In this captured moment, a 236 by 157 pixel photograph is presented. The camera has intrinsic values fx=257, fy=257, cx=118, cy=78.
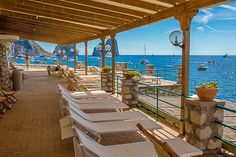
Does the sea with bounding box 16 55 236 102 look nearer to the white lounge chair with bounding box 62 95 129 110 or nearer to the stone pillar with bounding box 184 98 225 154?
the white lounge chair with bounding box 62 95 129 110

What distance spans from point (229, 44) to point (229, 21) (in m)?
5.65

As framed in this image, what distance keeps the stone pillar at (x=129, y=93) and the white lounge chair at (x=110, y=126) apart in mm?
3195

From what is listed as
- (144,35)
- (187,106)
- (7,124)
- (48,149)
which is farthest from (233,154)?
(144,35)

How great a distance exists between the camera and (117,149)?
3250 millimetres

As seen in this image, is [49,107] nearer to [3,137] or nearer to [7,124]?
[7,124]

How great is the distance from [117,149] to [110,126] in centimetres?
93

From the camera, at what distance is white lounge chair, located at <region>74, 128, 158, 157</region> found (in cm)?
288

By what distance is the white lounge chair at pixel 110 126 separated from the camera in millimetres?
3896

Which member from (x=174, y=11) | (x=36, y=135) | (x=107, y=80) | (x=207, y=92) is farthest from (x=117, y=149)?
(x=107, y=80)

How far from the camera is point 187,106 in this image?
4480 mm

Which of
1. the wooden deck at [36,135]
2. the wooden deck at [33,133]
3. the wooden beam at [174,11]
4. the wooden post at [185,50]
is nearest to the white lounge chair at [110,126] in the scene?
the wooden deck at [36,135]

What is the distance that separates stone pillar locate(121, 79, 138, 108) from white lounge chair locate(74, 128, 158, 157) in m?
4.30

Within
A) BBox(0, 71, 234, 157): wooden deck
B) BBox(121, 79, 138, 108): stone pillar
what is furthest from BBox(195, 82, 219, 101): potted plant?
BBox(121, 79, 138, 108): stone pillar

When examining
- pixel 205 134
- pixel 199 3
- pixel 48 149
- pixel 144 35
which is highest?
pixel 144 35
